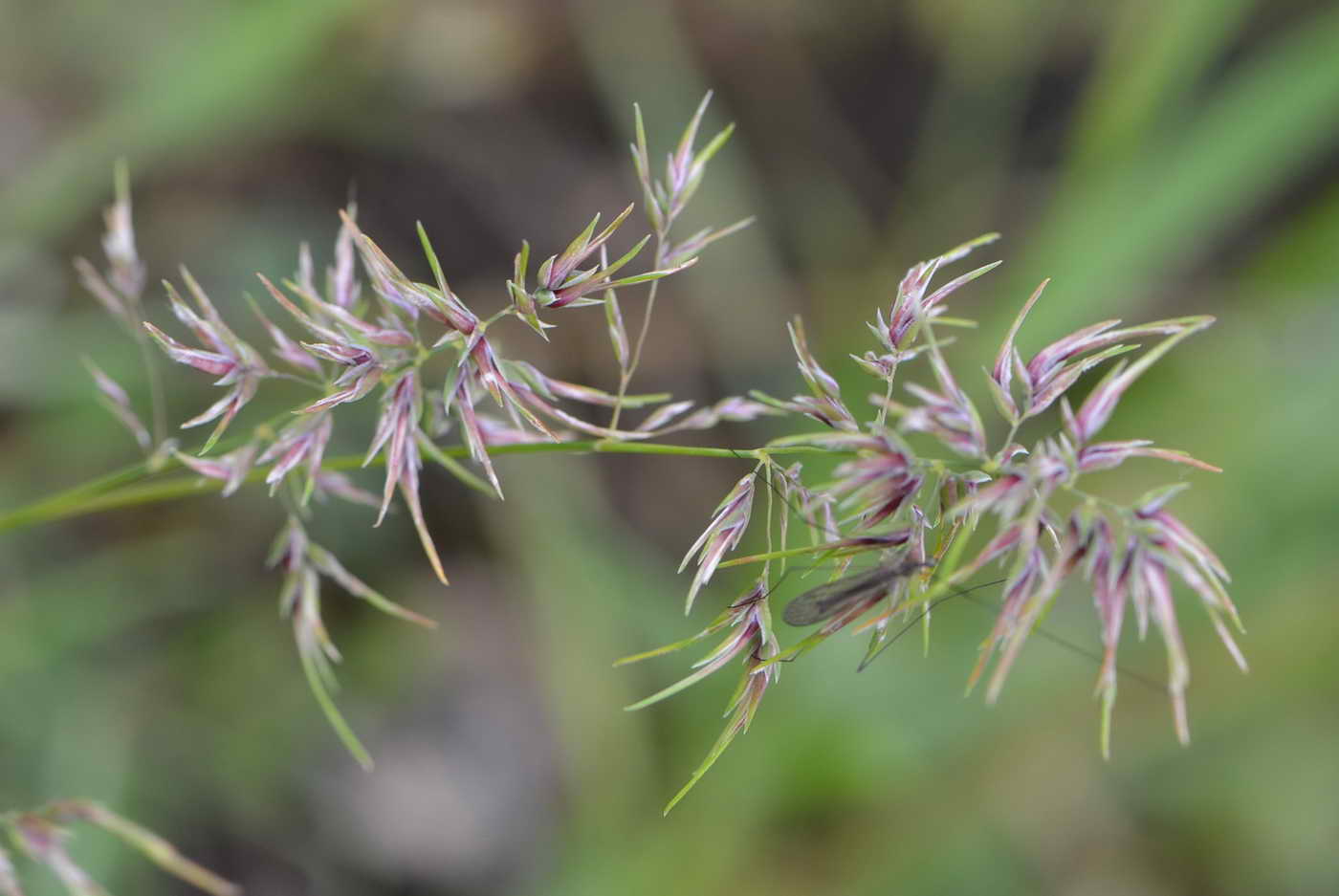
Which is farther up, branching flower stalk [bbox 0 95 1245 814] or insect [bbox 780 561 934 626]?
branching flower stalk [bbox 0 95 1245 814]

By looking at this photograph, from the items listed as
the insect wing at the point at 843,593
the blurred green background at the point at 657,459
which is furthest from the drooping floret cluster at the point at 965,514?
the blurred green background at the point at 657,459

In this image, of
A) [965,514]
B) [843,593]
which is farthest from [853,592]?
[965,514]

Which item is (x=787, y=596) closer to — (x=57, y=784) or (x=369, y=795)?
(x=369, y=795)

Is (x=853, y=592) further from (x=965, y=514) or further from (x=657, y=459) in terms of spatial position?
(x=657, y=459)

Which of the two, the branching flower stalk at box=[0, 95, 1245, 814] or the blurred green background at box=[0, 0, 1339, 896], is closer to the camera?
the branching flower stalk at box=[0, 95, 1245, 814]

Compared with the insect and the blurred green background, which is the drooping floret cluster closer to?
the insect

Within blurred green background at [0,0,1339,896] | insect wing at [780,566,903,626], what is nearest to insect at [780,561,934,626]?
insect wing at [780,566,903,626]

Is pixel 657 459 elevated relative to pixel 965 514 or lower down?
lower down
